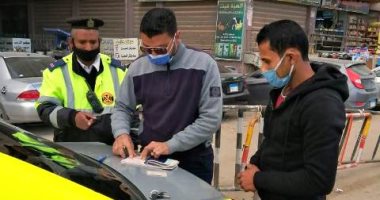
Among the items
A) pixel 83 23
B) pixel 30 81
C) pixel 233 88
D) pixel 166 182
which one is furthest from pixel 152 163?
pixel 233 88

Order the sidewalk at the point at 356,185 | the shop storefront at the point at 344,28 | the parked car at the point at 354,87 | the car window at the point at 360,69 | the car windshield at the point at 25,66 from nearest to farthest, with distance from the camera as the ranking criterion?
the sidewalk at the point at 356,185 < the car windshield at the point at 25,66 < the parked car at the point at 354,87 < the car window at the point at 360,69 < the shop storefront at the point at 344,28

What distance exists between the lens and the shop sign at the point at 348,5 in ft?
60.6

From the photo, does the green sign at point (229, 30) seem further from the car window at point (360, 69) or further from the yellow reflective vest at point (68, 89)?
the yellow reflective vest at point (68, 89)

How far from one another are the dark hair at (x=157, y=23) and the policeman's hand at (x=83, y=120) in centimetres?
68

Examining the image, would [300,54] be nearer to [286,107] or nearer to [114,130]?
[286,107]

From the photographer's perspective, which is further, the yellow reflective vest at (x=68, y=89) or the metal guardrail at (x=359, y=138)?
the metal guardrail at (x=359, y=138)

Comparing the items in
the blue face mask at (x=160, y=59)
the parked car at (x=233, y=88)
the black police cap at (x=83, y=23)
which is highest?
the black police cap at (x=83, y=23)

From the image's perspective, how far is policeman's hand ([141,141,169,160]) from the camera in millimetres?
2418

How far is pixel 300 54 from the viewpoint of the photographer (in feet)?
6.23

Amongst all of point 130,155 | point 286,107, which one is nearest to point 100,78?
point 130,155

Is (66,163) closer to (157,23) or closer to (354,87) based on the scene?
(157,23)

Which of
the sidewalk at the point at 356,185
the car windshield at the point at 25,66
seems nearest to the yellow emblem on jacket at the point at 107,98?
the sidewalk at the point at 356,185

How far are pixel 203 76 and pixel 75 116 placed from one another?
0.82 metres

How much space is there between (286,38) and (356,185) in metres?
3.89
